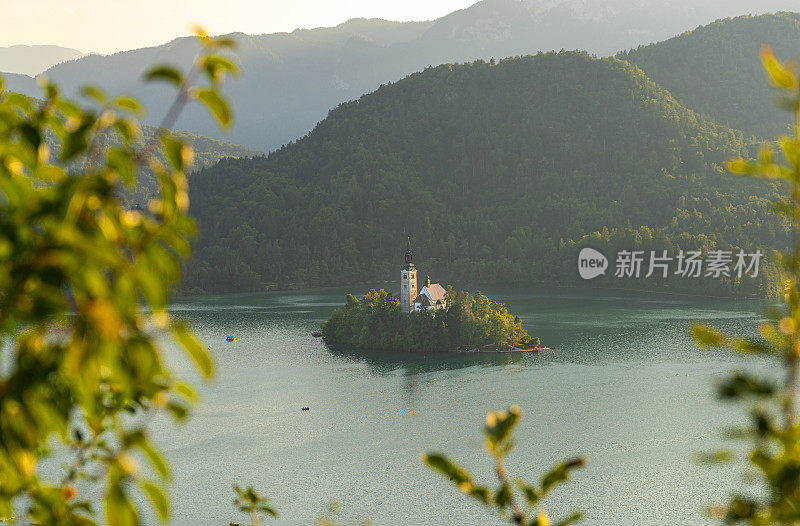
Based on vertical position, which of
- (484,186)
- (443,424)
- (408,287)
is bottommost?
(443,424)

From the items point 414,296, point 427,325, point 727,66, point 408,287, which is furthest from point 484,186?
point 427,325

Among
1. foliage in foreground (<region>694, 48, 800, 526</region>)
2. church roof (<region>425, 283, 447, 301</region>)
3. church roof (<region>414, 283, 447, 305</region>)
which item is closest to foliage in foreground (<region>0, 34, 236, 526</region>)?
foliage in foreground (<region>694, 48, 800, 526</region>)

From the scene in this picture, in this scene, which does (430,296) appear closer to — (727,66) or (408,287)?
(408,287)

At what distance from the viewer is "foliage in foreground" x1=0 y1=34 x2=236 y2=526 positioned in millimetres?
1108

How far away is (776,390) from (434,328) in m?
60.4

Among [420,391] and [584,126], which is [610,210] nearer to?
[584,126]

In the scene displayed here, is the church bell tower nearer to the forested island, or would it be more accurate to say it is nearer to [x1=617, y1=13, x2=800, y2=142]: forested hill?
the forested island

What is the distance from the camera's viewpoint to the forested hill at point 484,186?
376ft

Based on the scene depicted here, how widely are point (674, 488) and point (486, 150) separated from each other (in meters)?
129

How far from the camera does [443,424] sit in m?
40.5

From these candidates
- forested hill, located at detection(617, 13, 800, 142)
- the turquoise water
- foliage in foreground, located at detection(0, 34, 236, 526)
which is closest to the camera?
foliage in foreground, located at detection(0, 34, 236, 526)

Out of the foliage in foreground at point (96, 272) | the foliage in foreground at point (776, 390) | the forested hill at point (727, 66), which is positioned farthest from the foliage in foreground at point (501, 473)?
the forested hill at point (727, 66)

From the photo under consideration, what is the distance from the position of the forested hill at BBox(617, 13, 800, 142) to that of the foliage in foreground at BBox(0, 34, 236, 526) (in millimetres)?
165281

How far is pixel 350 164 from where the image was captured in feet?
519
